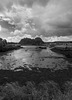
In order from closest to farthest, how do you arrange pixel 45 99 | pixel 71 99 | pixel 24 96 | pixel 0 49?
pixel 71 99
pixel 45 99
pixel 24 96
pixel 0 49

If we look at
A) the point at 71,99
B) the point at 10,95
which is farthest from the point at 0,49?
the point at 71,99

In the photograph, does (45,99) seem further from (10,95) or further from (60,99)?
(10,95)

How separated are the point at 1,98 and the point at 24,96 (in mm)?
→ 1886

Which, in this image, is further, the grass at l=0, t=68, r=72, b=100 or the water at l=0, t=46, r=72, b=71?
the water at l=0, t=46, r=72, b=71

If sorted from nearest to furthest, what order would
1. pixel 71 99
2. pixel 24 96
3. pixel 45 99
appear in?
pixel 71 99, pixel 45 99, pixel 24 96

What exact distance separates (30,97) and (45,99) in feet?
4.16

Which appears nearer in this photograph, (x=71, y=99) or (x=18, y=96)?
(x=71, y=99)

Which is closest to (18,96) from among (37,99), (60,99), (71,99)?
(37,99)

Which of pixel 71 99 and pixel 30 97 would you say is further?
pixel 30 97

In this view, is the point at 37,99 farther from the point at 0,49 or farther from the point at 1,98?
the point at 0,49

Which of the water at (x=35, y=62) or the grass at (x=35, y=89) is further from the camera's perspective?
the water at (x=35, y=62)

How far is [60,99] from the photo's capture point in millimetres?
A: 5855

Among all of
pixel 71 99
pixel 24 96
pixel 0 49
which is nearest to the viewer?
pixel 71 99

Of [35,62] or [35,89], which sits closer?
[35,89]
